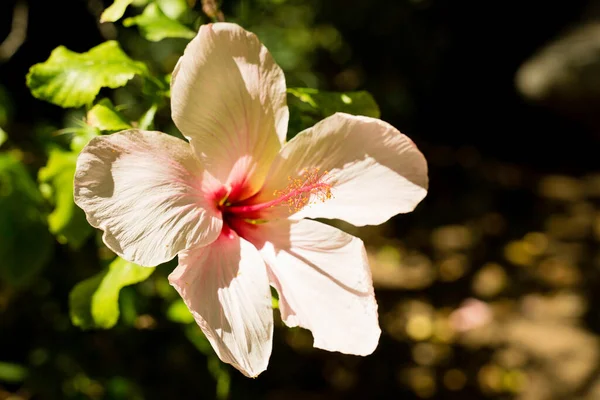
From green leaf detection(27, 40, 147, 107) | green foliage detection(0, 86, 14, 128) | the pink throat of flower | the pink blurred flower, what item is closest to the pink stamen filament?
the pink throat of flower

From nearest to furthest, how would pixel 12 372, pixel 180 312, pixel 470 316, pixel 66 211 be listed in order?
pixel 66 211
pixel 180 312
pixel 12 372
pixel 470 316

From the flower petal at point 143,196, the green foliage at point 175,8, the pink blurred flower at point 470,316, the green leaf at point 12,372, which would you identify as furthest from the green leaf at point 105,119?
the pink blurred flower at point 470,316

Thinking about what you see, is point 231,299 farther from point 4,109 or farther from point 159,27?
point 4,109

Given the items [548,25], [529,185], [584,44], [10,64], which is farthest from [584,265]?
[10,64]

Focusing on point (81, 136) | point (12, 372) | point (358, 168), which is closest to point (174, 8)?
point (81, 136)

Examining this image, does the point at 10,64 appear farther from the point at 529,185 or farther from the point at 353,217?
the point at 529,185

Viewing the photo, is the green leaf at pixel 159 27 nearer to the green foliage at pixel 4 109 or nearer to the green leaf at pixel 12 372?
the green foliage at pixel 4 109

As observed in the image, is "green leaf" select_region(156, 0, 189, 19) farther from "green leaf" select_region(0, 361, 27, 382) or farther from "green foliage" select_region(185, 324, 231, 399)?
"green leaf" select_region(0, 361, 27, 382)
